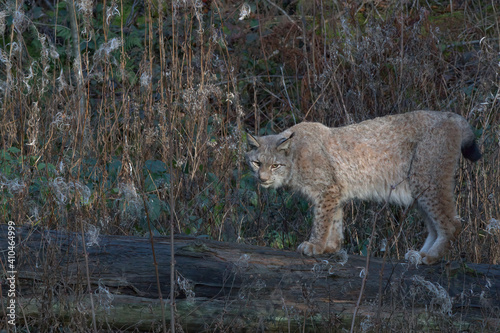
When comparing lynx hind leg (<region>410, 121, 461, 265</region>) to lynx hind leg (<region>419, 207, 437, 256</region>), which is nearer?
lynx hind leg (<region>410, 121, 461, 265</region>)

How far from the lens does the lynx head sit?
4875 mm

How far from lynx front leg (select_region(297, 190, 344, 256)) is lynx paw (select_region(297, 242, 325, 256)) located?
28mm

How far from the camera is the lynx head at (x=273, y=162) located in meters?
4.88

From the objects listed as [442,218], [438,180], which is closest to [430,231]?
[442,218]

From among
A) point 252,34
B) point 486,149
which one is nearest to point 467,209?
point 486,149

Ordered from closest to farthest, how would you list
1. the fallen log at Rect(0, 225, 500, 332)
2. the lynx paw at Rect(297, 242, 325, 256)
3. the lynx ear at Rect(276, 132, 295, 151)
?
the fallen log at Rect(0, 225, 500, 332) < the lynx paw at Rect(297, 242, 325, 256) < the lynx ear at Rect(276, 132, 295, 151)

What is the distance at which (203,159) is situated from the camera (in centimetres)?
566

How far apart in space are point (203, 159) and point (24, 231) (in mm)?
2278

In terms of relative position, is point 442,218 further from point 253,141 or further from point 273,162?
point 253,141

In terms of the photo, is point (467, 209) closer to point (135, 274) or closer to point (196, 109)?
point (196, 109)

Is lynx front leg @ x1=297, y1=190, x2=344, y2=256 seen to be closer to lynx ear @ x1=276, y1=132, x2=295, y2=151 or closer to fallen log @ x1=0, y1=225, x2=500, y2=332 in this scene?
lynx ear @ x1=276, y1=132, x2=295, y2=151

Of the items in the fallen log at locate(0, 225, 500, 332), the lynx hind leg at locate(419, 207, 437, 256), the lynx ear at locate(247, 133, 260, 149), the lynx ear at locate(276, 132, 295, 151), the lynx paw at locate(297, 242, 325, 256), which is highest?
the lynx ear at locate(247, 133, 260, 149)

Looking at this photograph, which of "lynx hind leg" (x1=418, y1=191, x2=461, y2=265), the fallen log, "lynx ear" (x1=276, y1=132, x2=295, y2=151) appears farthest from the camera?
"lynx ear" (x1=276, y1=132, x2=295, y2=151)

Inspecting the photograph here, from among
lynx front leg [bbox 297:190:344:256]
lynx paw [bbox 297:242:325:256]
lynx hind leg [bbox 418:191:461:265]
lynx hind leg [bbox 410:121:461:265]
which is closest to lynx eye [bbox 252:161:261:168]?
lynx front leg [bbox 297:190:344:256]
